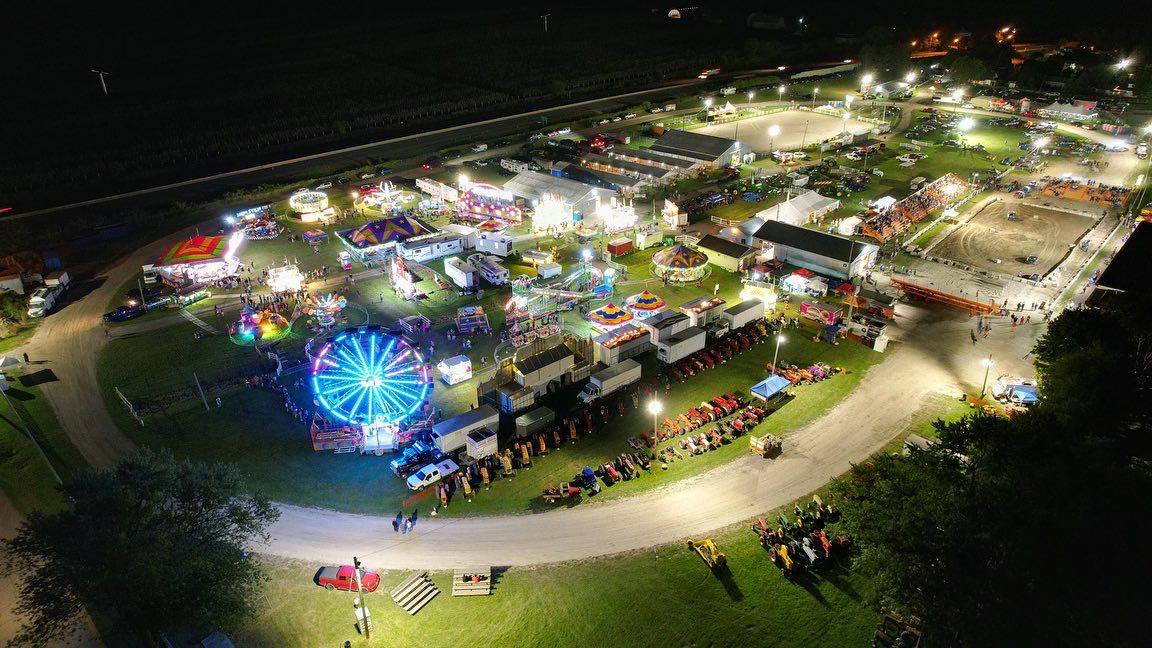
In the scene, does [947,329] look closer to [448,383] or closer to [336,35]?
[448,383]

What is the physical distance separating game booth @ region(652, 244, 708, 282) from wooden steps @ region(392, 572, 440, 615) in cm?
2792

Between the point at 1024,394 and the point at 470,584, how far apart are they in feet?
91.7

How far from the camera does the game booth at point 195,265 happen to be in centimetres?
4578

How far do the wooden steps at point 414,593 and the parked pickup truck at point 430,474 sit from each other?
4.73 m

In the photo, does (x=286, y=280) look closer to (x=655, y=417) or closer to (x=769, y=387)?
(x=655, y=417)

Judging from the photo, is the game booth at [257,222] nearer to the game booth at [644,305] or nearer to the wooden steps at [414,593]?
the game booth at [644,305]

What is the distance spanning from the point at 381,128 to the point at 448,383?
6906 cm

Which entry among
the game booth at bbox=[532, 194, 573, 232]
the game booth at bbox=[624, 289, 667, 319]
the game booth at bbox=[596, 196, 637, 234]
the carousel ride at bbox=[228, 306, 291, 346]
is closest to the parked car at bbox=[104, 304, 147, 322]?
the carousel ride at bbox=[228, 306, 291, 346]

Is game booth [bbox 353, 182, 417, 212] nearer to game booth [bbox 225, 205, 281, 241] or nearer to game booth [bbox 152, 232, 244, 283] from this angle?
game booth [bbox 225, 205, 281, 241]

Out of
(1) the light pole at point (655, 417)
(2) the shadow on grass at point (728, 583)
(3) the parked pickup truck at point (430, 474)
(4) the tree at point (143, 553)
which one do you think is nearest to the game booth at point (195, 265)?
(3) the parked pickup truck at point (430, 474)

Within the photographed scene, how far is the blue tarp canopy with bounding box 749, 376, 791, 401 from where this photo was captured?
105 feet

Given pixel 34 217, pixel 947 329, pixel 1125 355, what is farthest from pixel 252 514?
pixel 34 217

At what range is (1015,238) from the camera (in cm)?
4984

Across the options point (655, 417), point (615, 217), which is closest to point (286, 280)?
point (615, 217)
